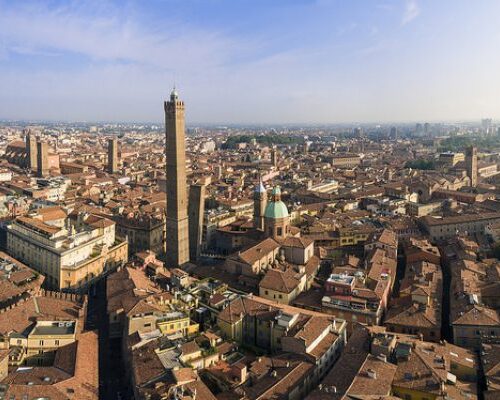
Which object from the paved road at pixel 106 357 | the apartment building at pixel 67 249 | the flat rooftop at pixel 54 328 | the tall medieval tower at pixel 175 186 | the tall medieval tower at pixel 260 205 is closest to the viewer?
the paved road at pixel 106 357

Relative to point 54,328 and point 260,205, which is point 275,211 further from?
point 54,328

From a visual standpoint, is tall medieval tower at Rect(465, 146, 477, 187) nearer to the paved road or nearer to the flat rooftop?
the paved road

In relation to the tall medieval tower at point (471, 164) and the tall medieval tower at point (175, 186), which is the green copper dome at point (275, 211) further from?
the tall medieval tower at point (471, 164)

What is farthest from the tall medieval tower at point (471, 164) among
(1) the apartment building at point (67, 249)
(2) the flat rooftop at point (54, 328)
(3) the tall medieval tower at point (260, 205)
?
(2) the flat rooftop at point (54, 328)

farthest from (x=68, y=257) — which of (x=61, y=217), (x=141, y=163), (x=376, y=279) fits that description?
(x=141, y=163)

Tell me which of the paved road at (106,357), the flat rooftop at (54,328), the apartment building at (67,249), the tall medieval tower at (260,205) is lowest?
the paved road at (106,357)

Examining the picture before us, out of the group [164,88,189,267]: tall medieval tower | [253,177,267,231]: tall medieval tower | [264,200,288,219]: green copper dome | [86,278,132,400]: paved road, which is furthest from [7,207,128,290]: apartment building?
[264,200,288,219]: green copper dome

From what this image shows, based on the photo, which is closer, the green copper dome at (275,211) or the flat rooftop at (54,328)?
the flat rooftop at (54,328)
